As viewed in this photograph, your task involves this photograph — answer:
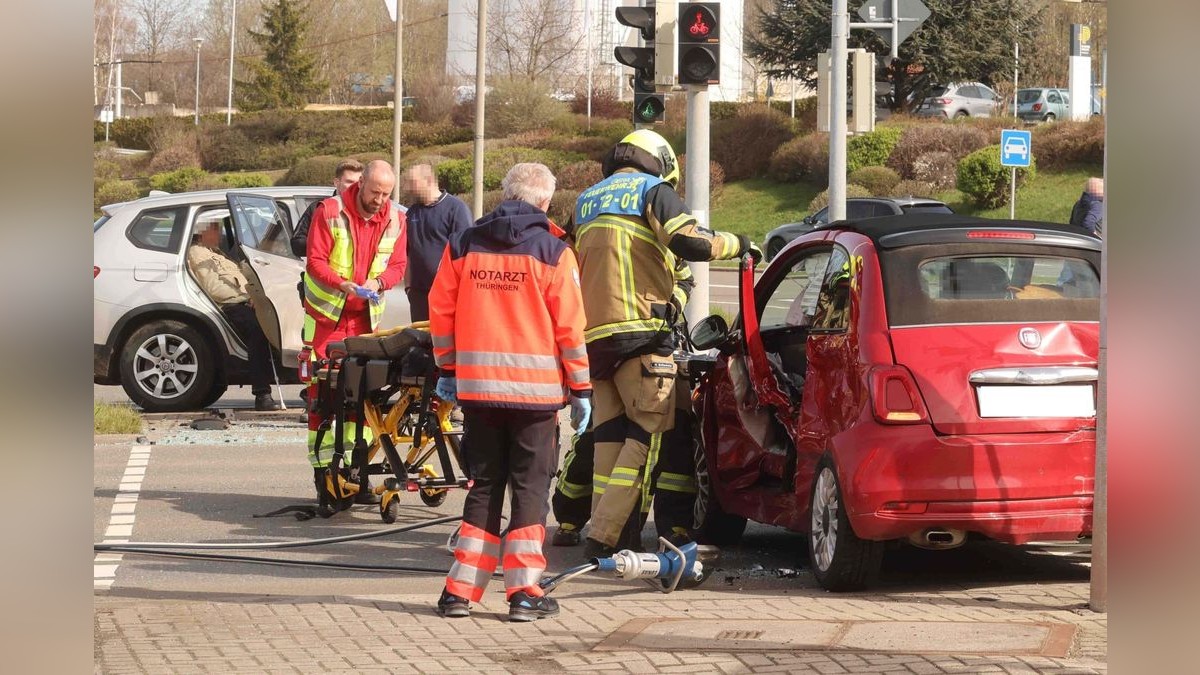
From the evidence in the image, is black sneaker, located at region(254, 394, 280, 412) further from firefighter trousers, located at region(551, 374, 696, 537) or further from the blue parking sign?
the blue parking sign

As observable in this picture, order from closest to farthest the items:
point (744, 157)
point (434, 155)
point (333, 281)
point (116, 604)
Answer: point (116, 604) < point (333, 281) < point (744, 157) < point (434, 155)

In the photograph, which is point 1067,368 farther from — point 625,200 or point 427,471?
point 427,471

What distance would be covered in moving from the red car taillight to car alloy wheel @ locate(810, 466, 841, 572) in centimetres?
39

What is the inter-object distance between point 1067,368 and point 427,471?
3574mm

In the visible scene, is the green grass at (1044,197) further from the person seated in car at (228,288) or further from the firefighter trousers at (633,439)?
the firefighter trousers at (633,439)

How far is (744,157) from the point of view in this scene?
2069 inches

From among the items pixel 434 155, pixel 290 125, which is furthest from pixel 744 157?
pixel 290 125

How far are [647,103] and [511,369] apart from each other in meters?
7.81

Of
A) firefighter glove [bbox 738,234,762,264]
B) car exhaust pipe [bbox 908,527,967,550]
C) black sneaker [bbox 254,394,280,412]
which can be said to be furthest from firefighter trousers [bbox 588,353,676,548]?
black sneaker [bbox 254,394,280,412]

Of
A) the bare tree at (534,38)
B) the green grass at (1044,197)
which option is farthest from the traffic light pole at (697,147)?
the bare tree at (534,38)

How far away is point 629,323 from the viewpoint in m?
7.72

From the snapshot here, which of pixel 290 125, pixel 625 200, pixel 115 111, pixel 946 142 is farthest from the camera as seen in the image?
pixel 115 111

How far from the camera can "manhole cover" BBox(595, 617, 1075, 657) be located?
5.89 meters

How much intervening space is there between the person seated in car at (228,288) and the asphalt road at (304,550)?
187 centimetres
